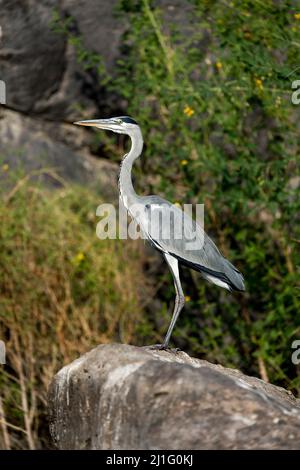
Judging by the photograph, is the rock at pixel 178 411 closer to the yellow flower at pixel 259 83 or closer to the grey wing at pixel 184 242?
the grey wing at pixel 184 242

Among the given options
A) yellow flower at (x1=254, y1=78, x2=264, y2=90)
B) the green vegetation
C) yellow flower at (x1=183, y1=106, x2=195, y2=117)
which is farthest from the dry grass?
yellow flower at (x1=254, y1=78, x2=264, y2=90)

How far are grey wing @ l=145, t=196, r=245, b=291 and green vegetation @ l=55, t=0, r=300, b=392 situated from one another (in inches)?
57.2

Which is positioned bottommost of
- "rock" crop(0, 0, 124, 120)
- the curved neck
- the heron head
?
"rock" crop(0, 0, 124, 120)

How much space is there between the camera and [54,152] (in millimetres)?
9328

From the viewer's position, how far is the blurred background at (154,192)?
7.71 metres

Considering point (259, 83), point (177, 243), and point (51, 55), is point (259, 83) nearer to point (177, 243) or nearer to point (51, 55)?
point (177, 243)

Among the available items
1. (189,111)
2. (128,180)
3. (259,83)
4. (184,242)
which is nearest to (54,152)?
(189,111)

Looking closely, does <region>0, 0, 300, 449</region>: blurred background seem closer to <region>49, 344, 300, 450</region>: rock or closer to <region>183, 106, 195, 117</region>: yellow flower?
<region>183, 106, 195, 117</region>: yellow flower

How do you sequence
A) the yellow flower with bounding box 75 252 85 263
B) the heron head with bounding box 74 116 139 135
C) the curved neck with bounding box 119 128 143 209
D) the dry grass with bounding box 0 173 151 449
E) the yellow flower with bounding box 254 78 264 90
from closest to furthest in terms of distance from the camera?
1. the curved neck with bounding box 119 128 143 209
2. the heron head with bounding box 74 116 139 135
3. the yellow flower with bounding box 254 78 264 90
4. the dry grass with bounding box 0 173 151 449
5. the yellow flower with bounding box 75 252 85 263

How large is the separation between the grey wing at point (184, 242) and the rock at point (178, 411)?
5.61 ft

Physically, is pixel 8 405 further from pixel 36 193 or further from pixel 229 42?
pixel 229 42

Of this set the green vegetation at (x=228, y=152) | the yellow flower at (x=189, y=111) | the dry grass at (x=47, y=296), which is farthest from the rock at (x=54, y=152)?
the yellow flower at (x=189, y=111)

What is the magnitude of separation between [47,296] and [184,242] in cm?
227

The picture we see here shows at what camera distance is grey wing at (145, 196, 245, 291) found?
608 centimetres
